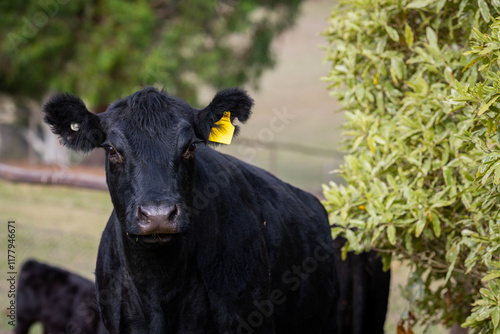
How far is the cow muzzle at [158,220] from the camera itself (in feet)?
10.5

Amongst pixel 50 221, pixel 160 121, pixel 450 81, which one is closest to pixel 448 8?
pixel 450 81

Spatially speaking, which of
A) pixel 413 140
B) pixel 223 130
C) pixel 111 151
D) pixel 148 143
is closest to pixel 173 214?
pixel 148 143

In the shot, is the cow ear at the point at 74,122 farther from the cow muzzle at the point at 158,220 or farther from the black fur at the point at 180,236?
the cow muzzle at the point at 158,220

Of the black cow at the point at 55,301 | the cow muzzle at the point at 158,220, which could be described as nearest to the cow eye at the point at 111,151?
Answer: the cow muzzle at the point at 158,220

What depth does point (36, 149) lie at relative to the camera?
86.6 ft

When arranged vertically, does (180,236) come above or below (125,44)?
below

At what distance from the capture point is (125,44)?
20562 millimetres

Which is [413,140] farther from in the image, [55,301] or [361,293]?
[55,301]

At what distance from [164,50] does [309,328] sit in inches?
678

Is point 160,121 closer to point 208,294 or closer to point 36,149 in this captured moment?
point 208,294

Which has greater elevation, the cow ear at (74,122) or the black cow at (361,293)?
the cow ear at (74,122)

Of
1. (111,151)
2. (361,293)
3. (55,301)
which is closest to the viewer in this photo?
(111,151)

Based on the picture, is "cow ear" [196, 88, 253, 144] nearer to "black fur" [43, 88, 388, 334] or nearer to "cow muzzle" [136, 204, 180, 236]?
"black fur" [43, 88, 388, 334]

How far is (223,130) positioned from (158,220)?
968 millimetres
